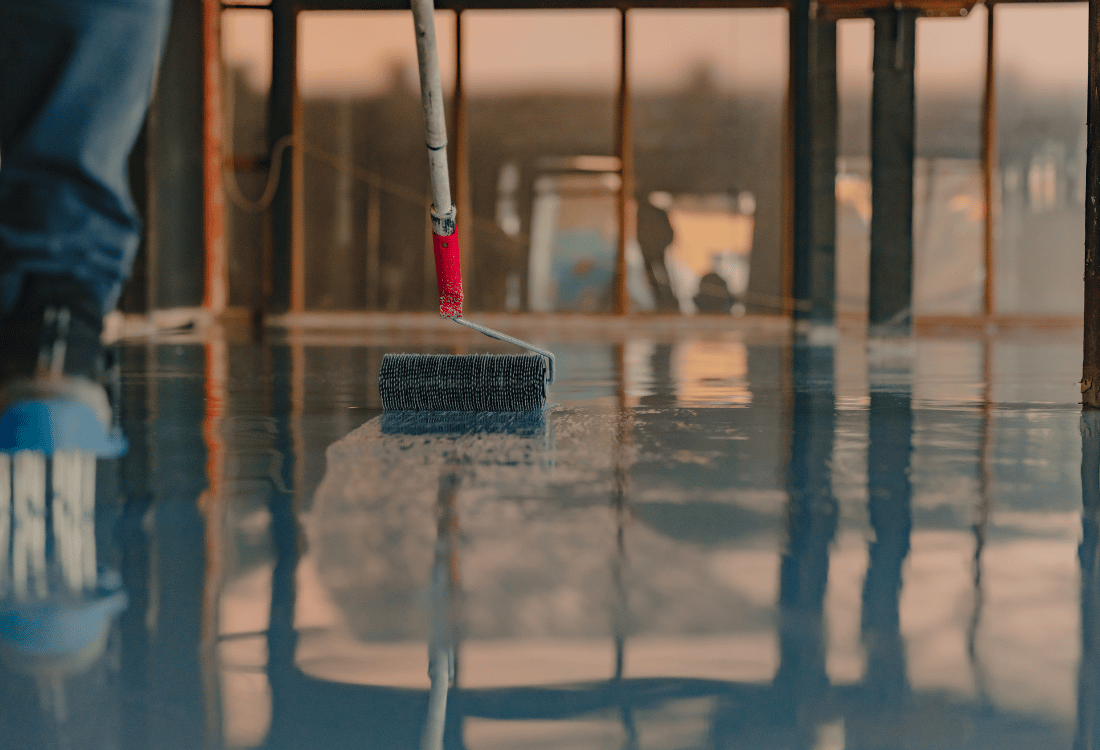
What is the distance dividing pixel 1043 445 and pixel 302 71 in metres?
7.13

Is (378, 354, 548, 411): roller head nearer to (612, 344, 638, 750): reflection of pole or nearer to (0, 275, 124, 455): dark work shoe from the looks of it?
(612, 344, 638, 750): reflection of pole

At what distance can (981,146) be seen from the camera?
7883 mm

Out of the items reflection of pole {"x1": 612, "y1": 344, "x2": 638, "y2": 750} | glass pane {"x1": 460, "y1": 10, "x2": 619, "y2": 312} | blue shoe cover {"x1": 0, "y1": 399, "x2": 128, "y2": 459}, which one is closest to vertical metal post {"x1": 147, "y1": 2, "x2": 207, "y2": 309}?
glass pane {"x1": 460, "y1": 10, "x2": 619, "y2": 312}

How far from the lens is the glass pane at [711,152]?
7.99 meters

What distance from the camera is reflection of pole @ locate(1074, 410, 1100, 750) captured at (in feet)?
2.16

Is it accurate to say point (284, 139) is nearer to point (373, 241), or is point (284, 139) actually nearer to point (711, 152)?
point (373, 241)

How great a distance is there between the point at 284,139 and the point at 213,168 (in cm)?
54

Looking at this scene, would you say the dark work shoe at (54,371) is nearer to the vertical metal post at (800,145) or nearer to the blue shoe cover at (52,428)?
the blue shoe cover at (52,428)

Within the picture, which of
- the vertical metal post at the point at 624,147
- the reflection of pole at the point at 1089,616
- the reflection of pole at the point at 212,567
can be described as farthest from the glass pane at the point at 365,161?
the reflection of pole at the point at 1089,616

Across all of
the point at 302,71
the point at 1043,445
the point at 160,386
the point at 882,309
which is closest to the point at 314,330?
the point at 302,71

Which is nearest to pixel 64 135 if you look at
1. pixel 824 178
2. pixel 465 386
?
pixel 465 386

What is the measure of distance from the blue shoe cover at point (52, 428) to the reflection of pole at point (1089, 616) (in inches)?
34.4

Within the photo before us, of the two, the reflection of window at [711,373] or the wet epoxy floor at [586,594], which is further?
the reflection of window at [711,373]

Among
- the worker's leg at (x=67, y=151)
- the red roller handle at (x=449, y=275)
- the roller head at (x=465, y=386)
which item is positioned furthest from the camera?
the roller head at (x=465, y=386)
